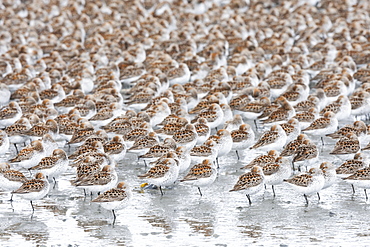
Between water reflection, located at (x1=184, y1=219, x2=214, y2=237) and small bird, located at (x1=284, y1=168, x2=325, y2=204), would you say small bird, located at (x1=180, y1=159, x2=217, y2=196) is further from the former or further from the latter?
small bird, located at (x1=284, y1=168, x2=325, y2=204)

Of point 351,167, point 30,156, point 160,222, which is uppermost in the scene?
point 351,167

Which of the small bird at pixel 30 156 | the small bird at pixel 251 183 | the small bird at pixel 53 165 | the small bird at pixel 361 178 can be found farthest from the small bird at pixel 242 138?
the small bird at pixel 30 156

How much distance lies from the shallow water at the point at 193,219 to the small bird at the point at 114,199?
0.92ft

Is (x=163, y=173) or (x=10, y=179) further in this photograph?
(x=163, y=173)

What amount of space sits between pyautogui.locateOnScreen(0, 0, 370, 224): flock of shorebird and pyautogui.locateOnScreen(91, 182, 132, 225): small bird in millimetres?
21

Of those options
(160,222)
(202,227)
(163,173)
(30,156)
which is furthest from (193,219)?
(30,156)

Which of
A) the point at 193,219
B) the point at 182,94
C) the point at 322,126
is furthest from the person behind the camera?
the point at 182,94

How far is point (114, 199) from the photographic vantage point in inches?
414

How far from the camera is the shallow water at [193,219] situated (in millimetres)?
9961

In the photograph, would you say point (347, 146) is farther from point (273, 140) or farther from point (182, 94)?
point (182, 94)

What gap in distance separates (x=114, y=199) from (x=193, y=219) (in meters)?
1.23

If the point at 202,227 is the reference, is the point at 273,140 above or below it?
above

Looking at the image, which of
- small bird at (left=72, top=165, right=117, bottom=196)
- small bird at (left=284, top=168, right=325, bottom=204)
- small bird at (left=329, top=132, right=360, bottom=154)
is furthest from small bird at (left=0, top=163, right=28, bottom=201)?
small bird at (left=329, top=132, right=360, bottom=154)

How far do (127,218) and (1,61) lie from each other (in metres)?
11.7
